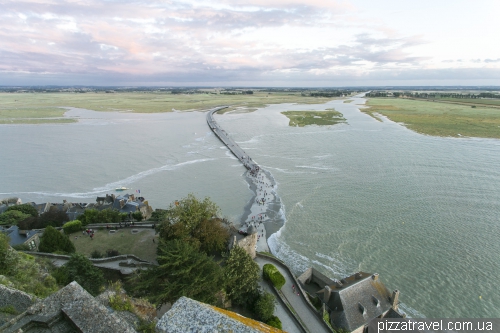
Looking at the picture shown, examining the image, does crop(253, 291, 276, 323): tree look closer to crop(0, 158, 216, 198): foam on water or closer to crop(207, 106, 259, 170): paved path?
crop(0, 158, 216, 198): foam on water

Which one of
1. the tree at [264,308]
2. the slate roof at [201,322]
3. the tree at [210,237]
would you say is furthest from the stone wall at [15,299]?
the tree at [264,308]

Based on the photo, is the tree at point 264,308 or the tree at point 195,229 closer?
the tree at point 264,308

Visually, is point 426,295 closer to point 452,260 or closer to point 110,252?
point 452,260

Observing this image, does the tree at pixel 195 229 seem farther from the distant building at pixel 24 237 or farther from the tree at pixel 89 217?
the distant building at pixel 24 237

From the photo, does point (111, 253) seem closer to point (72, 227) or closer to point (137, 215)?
point (72, 227)

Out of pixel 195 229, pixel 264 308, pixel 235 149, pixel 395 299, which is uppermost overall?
pixel 195 229

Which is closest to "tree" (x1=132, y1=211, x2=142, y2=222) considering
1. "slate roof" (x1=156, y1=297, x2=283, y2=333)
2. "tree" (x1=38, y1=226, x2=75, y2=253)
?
"tree" (x1=38, y1=226, x2=75, y2=253)

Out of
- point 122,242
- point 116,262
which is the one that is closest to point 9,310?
point 116,262
